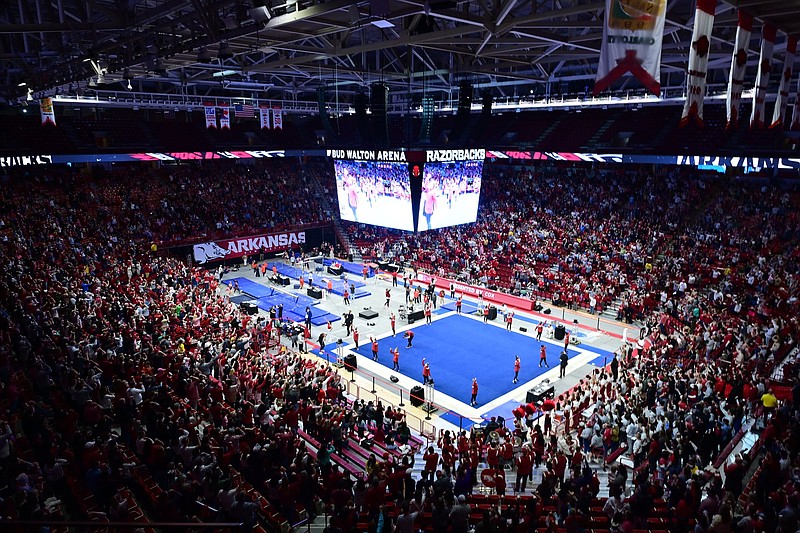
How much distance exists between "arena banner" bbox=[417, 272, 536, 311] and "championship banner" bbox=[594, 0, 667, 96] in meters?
21.9

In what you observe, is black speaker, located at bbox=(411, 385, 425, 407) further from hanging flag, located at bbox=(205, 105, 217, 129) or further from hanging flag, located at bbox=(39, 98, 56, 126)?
hanging flag, located at bbox=(39, 98, 56, 126)


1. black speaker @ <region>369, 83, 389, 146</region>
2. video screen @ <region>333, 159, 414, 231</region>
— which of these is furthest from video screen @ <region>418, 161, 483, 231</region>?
black speaker @ <region>369, 83, 389, 146</region>

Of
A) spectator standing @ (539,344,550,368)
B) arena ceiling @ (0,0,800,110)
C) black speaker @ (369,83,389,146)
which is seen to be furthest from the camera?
black speaker @ (369,83,389,146)

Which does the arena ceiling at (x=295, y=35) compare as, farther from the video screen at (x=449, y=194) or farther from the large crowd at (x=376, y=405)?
the large crowd at (x=376, y=405)

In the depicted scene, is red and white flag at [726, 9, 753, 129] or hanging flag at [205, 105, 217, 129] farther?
hanging flag at [205, 105, 217, 129]

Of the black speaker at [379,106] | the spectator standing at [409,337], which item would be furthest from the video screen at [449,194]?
the spectator standing at [409,337]

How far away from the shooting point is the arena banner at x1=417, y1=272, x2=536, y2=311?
3109 centimetres

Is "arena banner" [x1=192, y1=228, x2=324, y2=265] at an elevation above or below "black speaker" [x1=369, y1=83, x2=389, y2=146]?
below

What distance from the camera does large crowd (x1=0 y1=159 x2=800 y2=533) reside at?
953 centimetres

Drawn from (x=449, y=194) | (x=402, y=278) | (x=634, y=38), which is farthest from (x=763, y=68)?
(x=402, y=278)

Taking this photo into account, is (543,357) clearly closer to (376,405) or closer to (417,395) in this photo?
(417,395)

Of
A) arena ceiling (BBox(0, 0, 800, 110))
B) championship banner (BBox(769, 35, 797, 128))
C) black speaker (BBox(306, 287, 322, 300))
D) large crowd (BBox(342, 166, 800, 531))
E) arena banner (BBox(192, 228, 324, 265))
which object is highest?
arena ceiling (BBox(0, 0, 800, 110))

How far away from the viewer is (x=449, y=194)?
3588cm

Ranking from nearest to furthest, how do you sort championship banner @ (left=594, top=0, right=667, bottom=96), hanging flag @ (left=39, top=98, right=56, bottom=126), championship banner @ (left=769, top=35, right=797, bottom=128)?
championship banner @ (left=594, top=0, right=667, bottom=96), championship banner @ (left=769, top=35, right=797, bottom=128), hanging flag @ (left=39, top=98, right=56, bottom=126)
